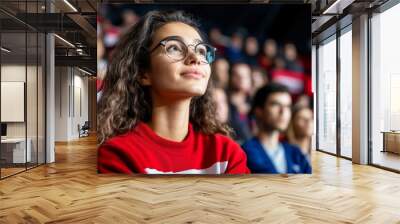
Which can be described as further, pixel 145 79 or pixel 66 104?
pixel 66 104

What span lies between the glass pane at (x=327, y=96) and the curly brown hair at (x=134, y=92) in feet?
17.1

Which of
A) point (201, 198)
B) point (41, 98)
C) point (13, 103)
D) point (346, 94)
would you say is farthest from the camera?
point (346, 94)

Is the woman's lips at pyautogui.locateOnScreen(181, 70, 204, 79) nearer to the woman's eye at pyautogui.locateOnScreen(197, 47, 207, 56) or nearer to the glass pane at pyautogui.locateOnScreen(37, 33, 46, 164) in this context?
the woman's eye at pyautogui.locateOnScreen(197, 47, 207, 56)

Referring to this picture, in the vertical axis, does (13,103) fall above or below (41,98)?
below

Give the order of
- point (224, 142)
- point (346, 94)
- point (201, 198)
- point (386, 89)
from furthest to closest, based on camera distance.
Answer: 1. point (346, 94)
2. point (386, 89)
3. point (224, 142)
4. point (201, 198)

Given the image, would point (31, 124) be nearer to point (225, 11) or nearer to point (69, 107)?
point (225, 11)

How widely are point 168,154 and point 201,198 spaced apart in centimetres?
124

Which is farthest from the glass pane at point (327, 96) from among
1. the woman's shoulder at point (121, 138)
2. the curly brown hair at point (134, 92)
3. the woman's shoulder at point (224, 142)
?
the woman's shoulder at point (121, 138)

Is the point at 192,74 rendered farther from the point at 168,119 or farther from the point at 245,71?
the point at 245,71

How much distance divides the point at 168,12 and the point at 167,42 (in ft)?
1.78

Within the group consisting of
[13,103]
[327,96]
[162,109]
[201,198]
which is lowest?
[201,198]

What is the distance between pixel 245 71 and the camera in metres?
6.04

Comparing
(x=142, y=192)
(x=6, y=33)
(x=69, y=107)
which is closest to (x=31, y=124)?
(x=6, y=33)

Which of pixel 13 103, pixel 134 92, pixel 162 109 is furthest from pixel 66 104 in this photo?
pixel 162 109
